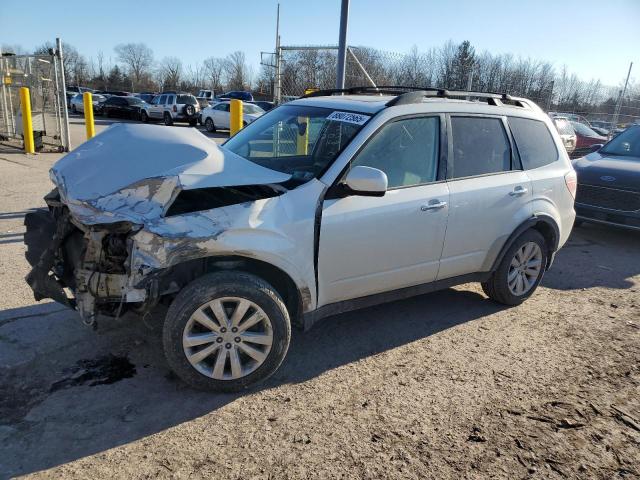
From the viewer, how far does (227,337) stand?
3.12 meters

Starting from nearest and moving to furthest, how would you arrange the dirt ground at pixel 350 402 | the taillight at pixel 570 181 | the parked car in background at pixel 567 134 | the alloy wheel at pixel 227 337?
the dirt ground at pixel 350 402, the alloy wheel at pixel 227 337, the taillight at pixel 570 181, the parked car in background at pixel 567 134

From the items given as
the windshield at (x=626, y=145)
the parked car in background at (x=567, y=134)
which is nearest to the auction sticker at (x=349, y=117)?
the windshield at (x=626, y=145)

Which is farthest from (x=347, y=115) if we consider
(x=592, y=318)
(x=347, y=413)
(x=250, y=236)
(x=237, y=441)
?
(x=592, y=318)

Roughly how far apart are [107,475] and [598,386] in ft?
10.7

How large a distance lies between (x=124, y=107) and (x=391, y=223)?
104 feet

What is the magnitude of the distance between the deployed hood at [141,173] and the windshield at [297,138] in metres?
0.56

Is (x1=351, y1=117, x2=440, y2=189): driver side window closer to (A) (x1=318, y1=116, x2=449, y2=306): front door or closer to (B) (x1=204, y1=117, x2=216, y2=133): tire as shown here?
(A) (x1=318, y1=116, x2=449, y2=306): front door

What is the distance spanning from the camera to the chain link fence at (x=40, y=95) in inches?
531

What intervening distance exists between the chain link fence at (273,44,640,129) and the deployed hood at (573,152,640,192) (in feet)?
14.5

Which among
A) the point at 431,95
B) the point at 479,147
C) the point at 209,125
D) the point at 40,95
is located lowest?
the point at 209,125

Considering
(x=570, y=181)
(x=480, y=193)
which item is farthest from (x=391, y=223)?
(x=570, y=181)

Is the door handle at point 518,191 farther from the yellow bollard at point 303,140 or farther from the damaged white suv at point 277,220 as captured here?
the yellow bollard at point 303,140

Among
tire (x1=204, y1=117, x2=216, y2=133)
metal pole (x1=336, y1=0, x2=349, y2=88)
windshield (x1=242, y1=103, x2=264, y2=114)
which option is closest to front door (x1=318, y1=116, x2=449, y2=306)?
metal pole (x1=336, y1=0, x2=349, y2=88)

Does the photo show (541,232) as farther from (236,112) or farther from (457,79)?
(457,79)
